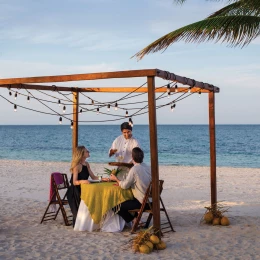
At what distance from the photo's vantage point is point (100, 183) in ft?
22.1

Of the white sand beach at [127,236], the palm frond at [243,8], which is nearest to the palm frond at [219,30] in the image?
the palm frond at [243,8]

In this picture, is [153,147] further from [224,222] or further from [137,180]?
[224,222]

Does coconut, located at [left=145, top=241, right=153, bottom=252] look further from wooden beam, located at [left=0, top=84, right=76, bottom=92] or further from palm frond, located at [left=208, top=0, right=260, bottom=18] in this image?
palm frond, located at [left=208, top=0, right=260, bottom=18]

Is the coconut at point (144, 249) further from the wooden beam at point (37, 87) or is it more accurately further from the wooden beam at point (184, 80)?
the wooden beam at point (37, 87)

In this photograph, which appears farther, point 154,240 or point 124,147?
point 124,147

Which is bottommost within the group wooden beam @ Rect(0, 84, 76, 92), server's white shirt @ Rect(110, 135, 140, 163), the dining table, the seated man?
the dining table

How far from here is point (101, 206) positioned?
658cm

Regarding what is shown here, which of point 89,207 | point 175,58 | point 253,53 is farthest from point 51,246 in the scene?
point 253,53

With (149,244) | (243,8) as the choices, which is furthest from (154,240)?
(243,8)

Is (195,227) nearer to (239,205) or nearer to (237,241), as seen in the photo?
(237,241)

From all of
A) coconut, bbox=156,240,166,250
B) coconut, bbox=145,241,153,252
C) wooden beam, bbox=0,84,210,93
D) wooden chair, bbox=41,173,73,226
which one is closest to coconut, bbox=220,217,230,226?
coconut, bbox=156,240,166,250

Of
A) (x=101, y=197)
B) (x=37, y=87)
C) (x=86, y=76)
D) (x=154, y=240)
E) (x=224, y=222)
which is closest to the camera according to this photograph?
(x=154, y=240)

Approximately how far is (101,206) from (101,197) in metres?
0.12

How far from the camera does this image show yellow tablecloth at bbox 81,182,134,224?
6516mm
